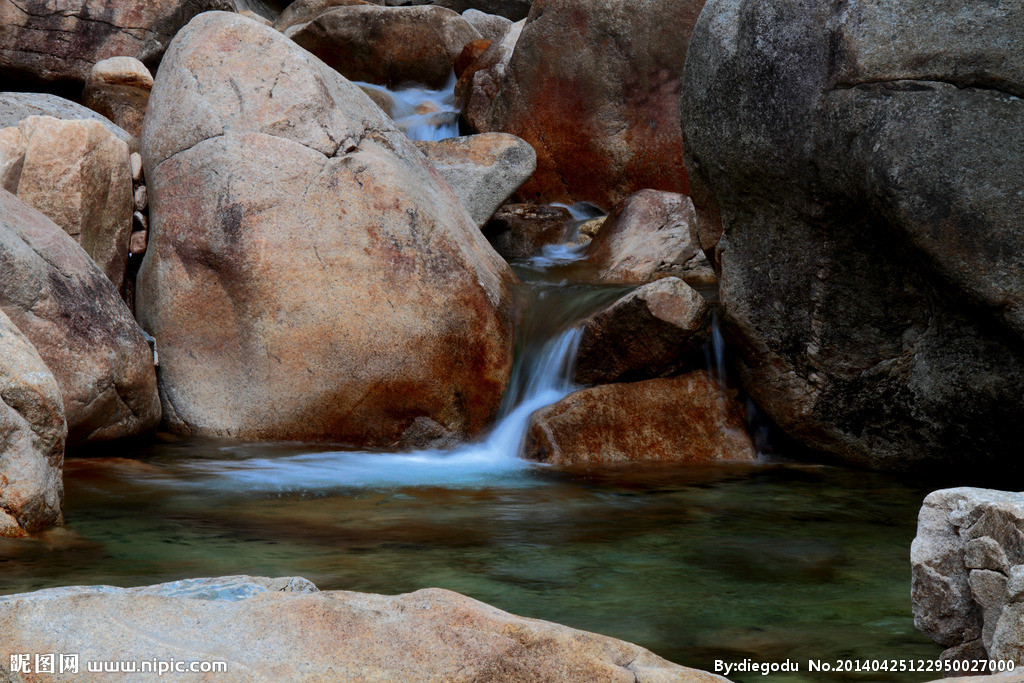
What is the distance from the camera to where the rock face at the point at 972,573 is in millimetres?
2307

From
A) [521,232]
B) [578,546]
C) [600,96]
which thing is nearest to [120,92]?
[521,232]

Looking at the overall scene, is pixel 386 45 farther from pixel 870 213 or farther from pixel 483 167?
pixel 870 213

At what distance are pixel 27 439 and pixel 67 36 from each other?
8.85 metres

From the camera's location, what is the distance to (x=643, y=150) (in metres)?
11.0

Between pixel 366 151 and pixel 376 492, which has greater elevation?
pixel 366 151

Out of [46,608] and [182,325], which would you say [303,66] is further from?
[46,608]

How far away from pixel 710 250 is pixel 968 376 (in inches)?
67.9

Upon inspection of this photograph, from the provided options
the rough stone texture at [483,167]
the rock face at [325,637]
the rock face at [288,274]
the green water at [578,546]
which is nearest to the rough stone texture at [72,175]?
the rock face at [288,274]

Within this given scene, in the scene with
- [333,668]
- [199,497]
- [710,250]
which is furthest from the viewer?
[710,250]

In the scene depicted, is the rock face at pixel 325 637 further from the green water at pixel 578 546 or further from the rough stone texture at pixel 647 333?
the rough stone texture at pixel 647 333

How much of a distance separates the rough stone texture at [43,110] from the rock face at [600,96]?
4.71m

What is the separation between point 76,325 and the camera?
231 inches

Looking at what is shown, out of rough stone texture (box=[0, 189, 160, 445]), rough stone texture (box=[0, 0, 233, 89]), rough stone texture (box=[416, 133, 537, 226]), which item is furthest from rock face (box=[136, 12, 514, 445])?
rough stone texture (box=[0, 0, 233, 89])

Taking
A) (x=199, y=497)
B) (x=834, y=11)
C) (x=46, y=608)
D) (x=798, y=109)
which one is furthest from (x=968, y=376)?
(x=46, y=608)
